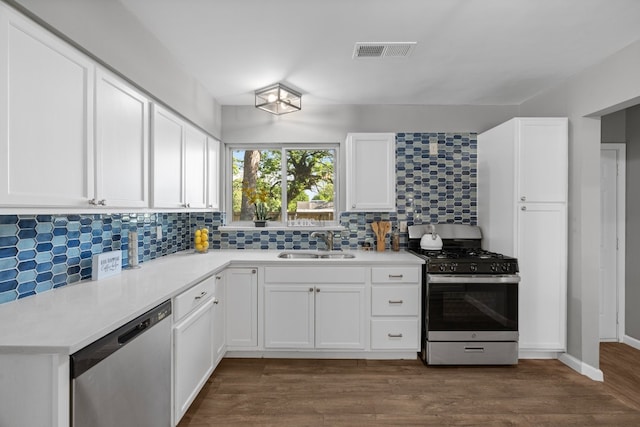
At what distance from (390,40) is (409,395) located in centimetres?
249

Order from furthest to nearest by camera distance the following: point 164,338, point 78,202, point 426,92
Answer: point 426,92 < point 164,338 < point 78,202

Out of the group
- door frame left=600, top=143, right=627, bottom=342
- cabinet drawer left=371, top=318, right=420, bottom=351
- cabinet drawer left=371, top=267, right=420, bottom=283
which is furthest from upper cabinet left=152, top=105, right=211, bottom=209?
door frame left=600, top=143, right=627, bottom=342

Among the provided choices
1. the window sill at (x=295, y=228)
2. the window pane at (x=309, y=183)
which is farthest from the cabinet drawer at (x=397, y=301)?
the window pane at (x=309, y=183)

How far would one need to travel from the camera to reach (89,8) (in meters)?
1.60

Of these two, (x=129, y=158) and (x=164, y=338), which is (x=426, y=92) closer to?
(x=129, y=158)

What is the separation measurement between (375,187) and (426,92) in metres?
1.03

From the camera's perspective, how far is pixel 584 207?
279cm

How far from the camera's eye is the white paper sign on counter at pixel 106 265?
2.08m

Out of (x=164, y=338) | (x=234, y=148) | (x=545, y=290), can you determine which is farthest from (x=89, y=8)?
(x=545, y=290)

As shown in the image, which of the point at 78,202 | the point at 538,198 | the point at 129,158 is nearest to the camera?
the point at 78,202

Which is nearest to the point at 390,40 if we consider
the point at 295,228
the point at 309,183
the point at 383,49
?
the point at 383,49

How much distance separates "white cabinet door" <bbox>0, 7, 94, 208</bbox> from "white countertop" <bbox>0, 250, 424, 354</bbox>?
0.47 metres

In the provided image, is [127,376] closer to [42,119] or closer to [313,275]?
[42,119]

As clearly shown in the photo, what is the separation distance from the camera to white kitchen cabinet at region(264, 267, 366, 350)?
2.97 meters
